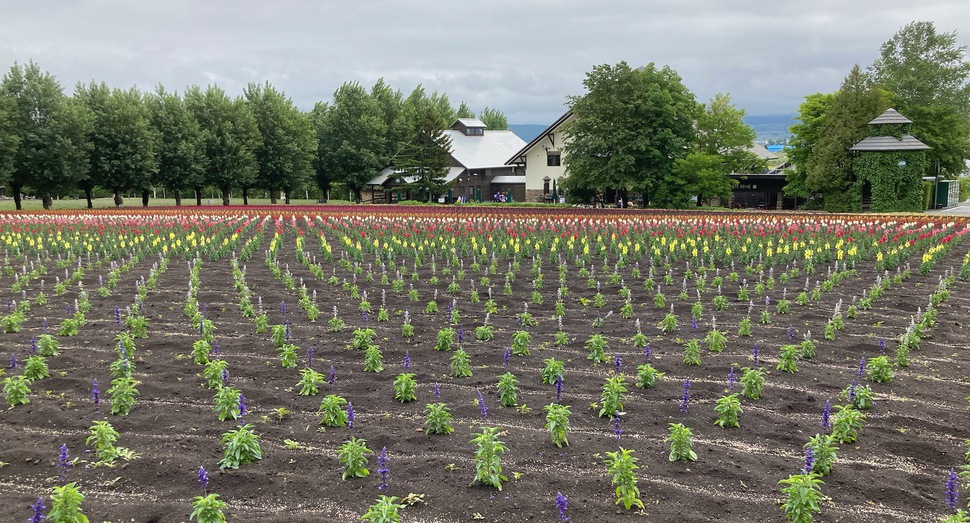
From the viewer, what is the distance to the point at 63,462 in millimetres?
5238

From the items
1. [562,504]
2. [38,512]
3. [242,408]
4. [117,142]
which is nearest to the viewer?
[38,512]

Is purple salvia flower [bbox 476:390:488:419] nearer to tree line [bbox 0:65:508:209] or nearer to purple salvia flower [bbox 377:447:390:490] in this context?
purple salvia flower [bbox 377:447:390:490]

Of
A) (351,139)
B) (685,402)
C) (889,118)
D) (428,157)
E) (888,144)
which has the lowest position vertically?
(685,402)

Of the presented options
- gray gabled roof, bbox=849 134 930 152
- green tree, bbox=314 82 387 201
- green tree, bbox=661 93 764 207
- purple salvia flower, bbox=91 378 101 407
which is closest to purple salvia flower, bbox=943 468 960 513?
purple salvia flower, bbox=91 378 101 407

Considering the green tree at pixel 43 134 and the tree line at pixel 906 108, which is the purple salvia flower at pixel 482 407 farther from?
the green tree at pixel 43 134

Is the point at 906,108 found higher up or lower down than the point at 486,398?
higher up

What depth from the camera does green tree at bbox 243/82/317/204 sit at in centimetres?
5825

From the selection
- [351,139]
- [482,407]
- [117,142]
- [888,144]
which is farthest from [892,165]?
[117,142]

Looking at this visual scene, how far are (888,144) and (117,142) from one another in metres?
49.9

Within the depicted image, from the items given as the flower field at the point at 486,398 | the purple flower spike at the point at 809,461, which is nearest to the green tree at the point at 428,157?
the flower field at the point at 486,398

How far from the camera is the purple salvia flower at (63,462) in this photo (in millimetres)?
5133

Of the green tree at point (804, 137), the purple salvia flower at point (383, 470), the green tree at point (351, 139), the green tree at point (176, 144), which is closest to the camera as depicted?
the purple salvia flower at point (383, 470)

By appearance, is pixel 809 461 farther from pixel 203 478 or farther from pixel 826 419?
pixel 203 478

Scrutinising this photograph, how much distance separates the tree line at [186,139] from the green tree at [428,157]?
181 mm
